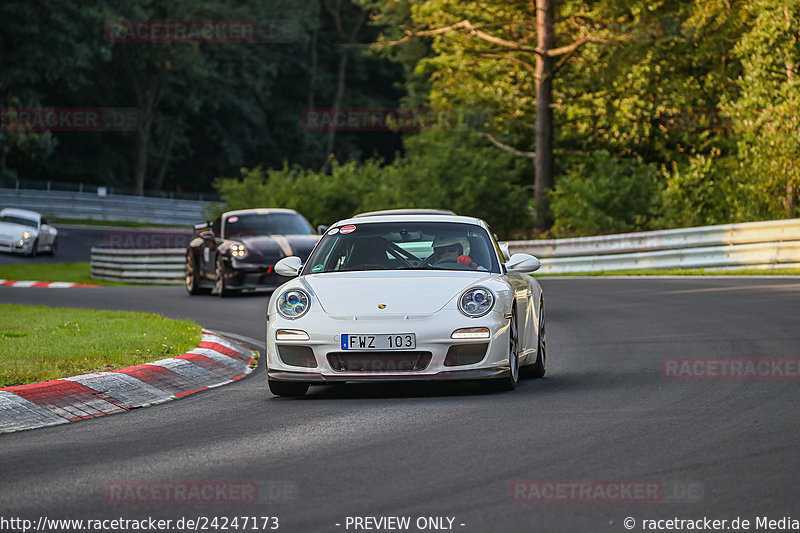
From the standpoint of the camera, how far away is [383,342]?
9.22 m

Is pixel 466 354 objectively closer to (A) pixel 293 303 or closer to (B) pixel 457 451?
(A) pixel 293 303

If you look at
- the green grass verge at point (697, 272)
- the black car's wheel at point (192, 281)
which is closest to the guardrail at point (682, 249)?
the green grass verge at point (697, 272)

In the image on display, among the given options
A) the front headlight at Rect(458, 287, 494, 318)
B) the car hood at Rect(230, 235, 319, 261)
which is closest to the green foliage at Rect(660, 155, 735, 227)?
the car hood at Rect(230, 235, 319, 261)

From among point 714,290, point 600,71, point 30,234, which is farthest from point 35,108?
point 714,290

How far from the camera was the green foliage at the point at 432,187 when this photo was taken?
34.5 meters

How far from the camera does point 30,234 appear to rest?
4025 cm

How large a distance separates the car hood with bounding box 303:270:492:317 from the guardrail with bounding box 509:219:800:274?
15227mm

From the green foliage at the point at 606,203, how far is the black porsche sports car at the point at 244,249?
10.6m

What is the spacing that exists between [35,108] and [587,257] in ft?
117

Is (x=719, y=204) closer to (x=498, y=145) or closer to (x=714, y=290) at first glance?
(x=498, y=145)

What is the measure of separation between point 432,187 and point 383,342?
25.5 m

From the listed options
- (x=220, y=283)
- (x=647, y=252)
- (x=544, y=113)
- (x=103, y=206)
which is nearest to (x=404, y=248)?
(x=220, y=283)

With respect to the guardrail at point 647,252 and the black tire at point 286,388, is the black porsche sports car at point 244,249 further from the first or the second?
the black tire at point 286,388

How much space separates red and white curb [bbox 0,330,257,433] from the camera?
882cm
